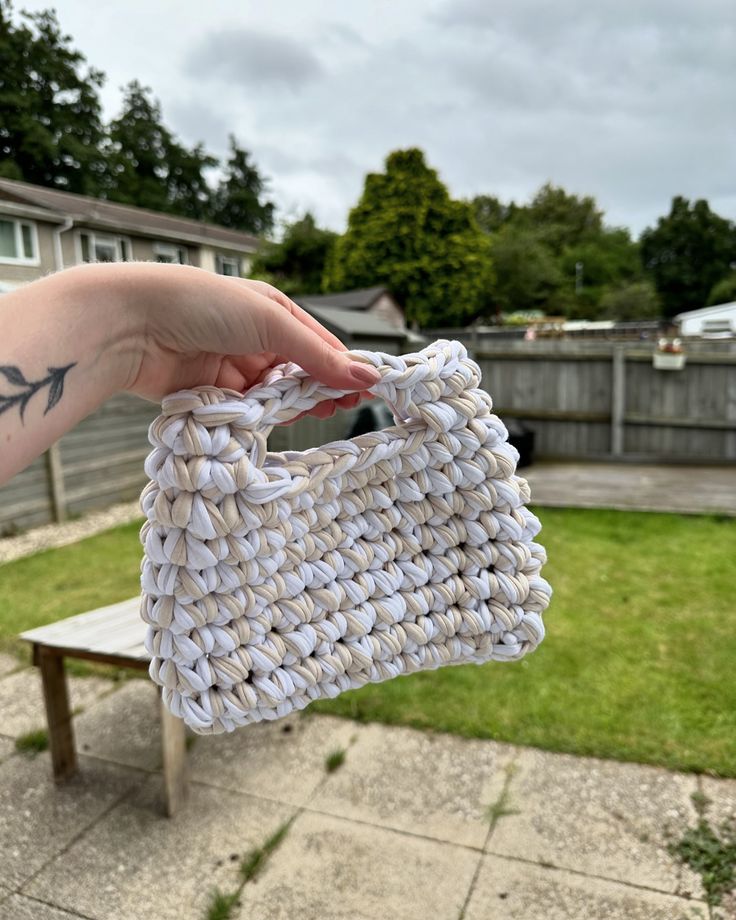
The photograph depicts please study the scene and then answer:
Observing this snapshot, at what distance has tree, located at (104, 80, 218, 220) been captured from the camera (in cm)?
3281

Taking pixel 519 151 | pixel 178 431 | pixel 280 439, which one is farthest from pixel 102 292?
pixel 519 151

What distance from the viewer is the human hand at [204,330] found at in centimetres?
74

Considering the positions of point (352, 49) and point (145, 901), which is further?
point (352, 49)

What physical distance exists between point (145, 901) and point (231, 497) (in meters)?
2.03

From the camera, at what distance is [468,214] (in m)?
22.7

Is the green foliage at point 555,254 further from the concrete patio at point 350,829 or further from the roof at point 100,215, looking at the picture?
the concrete patio at point 350,829

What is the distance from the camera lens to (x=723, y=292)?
120ft

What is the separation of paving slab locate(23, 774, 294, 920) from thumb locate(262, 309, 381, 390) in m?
2.03

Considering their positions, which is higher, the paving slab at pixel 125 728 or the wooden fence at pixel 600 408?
the wooden fence at pixel 600 408

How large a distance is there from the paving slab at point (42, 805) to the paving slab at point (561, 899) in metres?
1.44

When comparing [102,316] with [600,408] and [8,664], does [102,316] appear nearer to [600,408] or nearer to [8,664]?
[8,664]

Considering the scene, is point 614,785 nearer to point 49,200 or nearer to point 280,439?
point 280,439

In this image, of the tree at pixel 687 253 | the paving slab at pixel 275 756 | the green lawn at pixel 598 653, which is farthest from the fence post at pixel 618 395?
the tree at pixel 687 253

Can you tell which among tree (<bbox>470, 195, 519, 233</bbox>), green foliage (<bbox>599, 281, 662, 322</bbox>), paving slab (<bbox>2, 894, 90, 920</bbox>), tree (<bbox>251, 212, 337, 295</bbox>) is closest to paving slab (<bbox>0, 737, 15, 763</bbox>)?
paving slab (<bbox>2, 894, 90, 920</bbox>)
